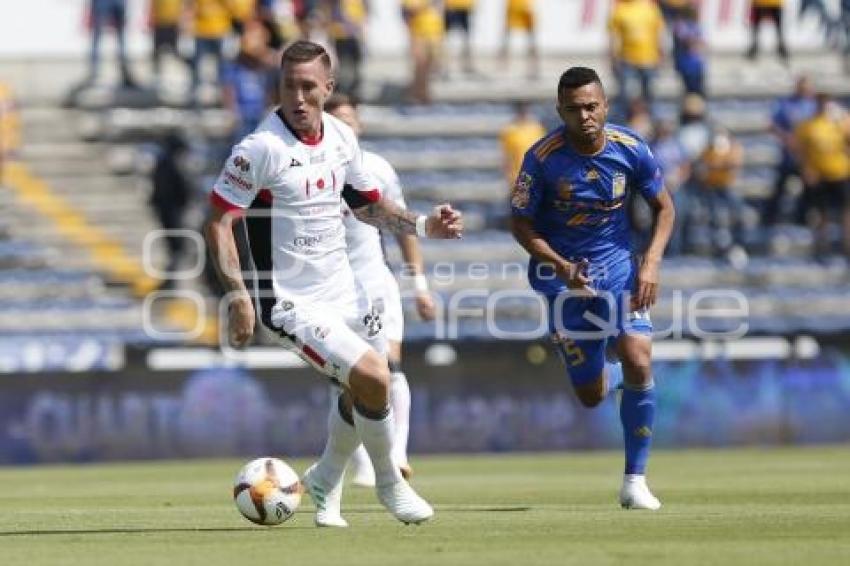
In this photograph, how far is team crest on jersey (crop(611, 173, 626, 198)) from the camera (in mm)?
12062

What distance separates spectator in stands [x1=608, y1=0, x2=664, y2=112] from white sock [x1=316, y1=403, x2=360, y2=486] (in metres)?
15.7

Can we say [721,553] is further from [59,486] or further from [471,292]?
[471,292]

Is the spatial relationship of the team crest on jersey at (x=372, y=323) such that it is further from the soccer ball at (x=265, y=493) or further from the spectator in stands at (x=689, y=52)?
the spectator in stands at (x=689, y=52)

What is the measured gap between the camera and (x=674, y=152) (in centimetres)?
2428

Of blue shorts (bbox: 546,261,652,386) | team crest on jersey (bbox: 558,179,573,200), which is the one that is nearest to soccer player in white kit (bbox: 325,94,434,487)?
blue shorts (bbox: 546,261,652,386)

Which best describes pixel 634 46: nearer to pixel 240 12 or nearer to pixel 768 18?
pixel 768 18

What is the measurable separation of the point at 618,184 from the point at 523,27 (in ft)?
53.1

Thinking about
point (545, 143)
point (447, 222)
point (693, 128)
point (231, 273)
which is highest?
point (545, 143)

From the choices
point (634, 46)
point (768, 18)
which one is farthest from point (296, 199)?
point (768, 18)

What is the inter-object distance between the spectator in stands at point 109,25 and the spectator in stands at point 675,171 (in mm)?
7298

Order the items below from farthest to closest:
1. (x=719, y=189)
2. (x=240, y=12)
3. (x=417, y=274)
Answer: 1. (x=240, y=12)
2. (x=719, y=189)
3. (x=417, y=274)

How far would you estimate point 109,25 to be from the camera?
27406 mm

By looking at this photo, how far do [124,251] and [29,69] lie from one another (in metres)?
3.99

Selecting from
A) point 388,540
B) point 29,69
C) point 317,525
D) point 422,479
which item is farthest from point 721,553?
point 29,69
